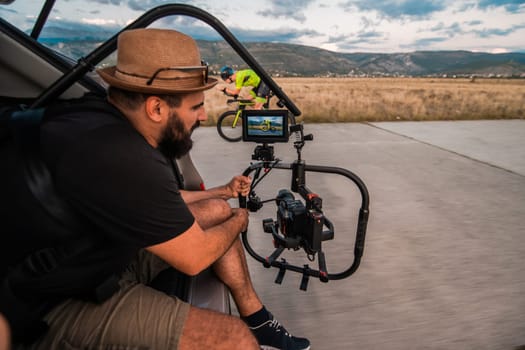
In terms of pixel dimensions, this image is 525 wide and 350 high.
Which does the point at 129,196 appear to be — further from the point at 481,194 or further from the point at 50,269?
the point at 481,194

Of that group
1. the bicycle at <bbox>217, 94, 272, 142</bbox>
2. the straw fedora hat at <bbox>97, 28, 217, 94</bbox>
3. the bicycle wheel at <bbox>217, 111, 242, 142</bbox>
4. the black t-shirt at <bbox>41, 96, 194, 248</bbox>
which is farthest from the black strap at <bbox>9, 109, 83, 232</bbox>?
the bicycle wheel at <bbox>217, 111, 242, 142</bbox>

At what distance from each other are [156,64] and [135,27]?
42 cm

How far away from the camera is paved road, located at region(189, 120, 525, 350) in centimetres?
208

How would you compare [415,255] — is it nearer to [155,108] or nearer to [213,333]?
[213,333]

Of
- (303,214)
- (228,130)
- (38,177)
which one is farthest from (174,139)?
(228,130)

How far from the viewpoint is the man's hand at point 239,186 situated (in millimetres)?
2072

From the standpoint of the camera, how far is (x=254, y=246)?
309 cm

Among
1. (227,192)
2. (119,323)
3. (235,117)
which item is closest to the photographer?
(119,323)

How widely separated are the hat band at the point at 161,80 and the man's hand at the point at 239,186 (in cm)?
85

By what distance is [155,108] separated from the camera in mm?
1296

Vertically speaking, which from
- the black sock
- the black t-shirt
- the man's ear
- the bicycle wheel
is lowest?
the black sock

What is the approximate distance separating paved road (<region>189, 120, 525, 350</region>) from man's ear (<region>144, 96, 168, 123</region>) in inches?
59.3

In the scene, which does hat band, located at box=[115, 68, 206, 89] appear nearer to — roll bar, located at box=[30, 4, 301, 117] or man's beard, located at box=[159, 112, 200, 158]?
man's beard, located at box=[159, 112, 200, 158]

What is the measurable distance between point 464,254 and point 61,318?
9.79 ft
